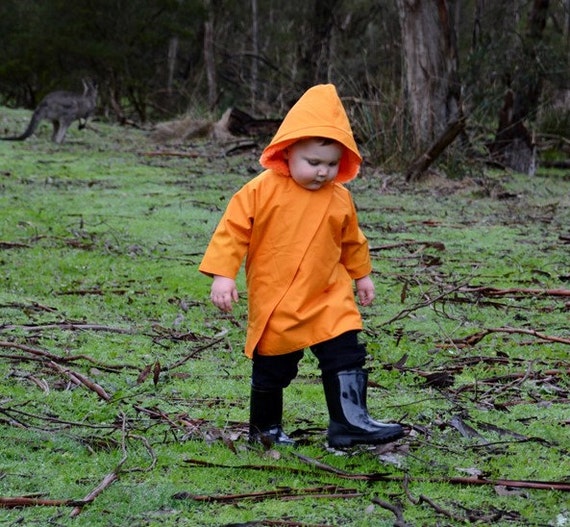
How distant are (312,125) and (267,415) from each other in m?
0.99

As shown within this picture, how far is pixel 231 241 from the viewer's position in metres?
A: 3.44

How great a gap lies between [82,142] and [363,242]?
12419 mm

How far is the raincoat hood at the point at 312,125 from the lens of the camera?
3412 mm

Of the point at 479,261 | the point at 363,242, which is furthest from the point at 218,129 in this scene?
the point at 363,242

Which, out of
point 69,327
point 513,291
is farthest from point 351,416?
point 513,291

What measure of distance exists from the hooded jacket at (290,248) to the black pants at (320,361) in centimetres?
4

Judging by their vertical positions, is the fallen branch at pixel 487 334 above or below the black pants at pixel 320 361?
below

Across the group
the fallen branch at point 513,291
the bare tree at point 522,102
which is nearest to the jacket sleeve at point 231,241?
the fallen branch at point 513,291

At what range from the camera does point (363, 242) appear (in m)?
3.67

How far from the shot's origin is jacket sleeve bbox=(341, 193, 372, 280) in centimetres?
362

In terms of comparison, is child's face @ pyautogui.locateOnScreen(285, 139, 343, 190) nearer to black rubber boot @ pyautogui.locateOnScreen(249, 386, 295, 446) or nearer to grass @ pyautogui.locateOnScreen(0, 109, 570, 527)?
black rubber boot @ pyautogui.locateOnScreen(249, 386, 295, 446)

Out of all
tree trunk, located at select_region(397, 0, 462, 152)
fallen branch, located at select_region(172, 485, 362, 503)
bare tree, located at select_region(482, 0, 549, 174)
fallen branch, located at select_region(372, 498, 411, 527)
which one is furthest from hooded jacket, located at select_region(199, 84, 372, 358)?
bare tree, located at select_region(482, 0, 549, 174)

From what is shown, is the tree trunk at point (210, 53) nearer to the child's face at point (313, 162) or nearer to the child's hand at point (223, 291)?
the child's face at point (313, 162)

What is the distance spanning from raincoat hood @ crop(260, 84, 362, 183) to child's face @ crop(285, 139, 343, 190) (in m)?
0.04
